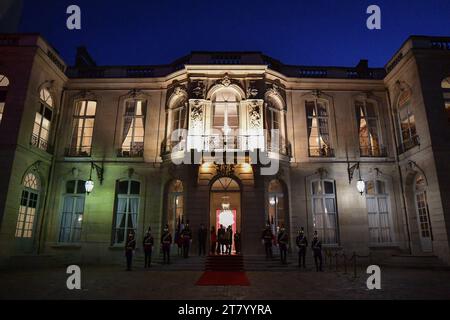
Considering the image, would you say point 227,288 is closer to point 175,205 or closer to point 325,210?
point 175,205

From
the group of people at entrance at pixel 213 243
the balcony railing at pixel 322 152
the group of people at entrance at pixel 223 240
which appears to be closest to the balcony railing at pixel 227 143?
the balcony railing at pixel 322 152

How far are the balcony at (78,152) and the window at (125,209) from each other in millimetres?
2178

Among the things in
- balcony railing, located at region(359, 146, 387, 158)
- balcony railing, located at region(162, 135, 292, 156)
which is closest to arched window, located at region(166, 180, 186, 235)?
Result: balcony railing, located at region(162, 135, 292, 156)

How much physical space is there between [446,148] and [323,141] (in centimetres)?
474

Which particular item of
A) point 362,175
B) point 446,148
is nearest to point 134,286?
point 362,175

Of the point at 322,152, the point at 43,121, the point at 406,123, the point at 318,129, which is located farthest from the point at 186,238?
the point at 406,123

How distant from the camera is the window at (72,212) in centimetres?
1356

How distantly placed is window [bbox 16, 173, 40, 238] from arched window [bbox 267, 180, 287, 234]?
32.8 ft

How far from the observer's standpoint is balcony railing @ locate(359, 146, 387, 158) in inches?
561

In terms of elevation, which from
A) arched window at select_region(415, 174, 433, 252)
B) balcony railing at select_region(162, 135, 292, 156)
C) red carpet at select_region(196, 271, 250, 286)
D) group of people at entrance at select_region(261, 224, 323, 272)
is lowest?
red carpet at select_region(196, 271, 250, 286)

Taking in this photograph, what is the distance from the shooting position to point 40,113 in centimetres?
1341

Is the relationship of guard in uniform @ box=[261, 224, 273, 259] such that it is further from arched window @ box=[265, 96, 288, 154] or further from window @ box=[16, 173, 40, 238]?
window @ box=[16, 173, 40, 238]
